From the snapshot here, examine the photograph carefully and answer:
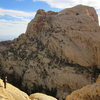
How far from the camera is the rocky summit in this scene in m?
36.9

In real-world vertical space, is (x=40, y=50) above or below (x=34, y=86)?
above

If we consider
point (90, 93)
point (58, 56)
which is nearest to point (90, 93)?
point (90, 93)

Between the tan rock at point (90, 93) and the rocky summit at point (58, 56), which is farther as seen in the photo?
the rocky summit at point (58, 56)

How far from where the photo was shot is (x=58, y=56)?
39.2m

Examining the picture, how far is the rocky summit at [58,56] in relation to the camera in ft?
121

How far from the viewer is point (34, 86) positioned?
38375 millimetres

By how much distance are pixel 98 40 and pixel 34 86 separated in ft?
39.8

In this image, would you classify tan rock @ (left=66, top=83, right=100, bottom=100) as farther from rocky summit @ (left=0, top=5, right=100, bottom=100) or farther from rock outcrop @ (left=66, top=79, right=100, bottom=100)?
rocky summit @ (left=0, top=5, right=100, bottom=100)

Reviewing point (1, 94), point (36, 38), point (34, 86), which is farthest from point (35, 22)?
point (1, 94)

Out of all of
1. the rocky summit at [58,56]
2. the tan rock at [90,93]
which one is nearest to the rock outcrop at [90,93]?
the tan rock at [90,93]

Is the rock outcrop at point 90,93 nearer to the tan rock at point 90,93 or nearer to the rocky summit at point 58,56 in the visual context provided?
the tan rock at point 90,93

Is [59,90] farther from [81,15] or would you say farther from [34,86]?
[81,15]

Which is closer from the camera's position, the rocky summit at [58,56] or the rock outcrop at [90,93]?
the rock outcrop at [90,93]

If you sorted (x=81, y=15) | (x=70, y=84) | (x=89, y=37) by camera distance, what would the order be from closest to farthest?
(x=70, y=84) → (x=89, y=37) → (x=81, y=15)
